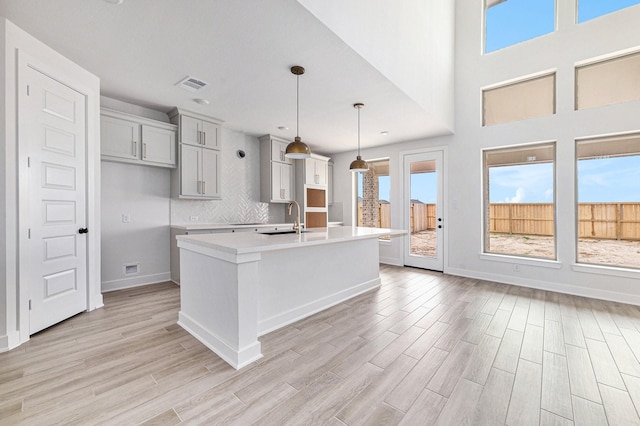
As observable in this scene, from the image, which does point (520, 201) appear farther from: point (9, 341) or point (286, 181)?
point (9, 341)

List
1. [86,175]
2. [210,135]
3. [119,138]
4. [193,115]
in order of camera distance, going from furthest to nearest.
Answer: [210,135] → [193,115] → [119,138] → [86,175]

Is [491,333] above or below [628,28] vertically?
below

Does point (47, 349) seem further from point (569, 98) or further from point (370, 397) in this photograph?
point (569, 98)

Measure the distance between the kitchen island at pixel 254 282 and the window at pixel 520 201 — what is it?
241 centimetres

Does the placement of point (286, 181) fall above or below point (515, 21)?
below

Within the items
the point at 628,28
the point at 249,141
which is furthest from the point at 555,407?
the point at 249,141

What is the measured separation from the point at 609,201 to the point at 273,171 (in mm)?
5075

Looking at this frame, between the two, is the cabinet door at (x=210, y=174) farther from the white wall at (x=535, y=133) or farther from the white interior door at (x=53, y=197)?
the white wall at (x=535, y=133)

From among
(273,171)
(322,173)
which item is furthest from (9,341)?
(322,173)

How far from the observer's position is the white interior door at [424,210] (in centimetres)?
507

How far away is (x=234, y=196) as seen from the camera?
497 cm

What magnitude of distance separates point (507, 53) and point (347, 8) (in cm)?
356

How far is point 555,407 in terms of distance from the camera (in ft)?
5.19

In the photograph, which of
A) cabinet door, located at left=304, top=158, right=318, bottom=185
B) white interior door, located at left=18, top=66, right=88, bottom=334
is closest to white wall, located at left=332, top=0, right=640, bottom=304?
cabinet door, located at left=304, top=158, right=318, bottom=185
